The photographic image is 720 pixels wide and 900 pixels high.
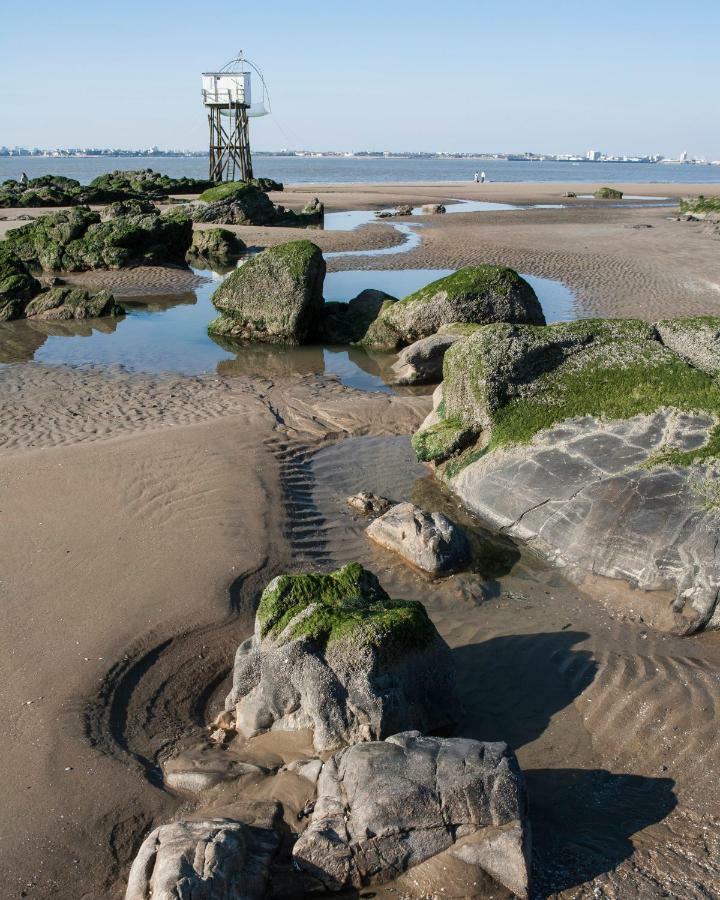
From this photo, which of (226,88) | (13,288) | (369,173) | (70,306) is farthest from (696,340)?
(369,173)

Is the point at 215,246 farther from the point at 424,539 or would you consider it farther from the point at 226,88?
the point at 226,88

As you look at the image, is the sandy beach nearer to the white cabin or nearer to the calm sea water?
the white cabin

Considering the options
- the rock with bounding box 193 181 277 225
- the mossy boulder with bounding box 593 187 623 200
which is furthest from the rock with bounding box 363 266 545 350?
the mossy boulder with bounding box 593 187 623 200

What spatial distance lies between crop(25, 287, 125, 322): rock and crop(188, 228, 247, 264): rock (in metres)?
8.12

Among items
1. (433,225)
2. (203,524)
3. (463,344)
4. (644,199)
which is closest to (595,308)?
(463,344)

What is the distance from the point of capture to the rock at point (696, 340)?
8.76 metres

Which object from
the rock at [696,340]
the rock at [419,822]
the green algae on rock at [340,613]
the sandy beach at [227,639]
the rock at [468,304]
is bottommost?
the sandy beach at [227,639]

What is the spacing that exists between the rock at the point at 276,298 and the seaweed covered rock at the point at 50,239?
10939 mm

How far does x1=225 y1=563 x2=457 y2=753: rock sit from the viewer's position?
509cm

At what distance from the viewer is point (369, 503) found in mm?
8859

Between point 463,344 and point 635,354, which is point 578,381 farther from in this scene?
point 463,344

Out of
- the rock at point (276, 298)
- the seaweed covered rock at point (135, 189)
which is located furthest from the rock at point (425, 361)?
the seaweed covered rock at point (135, 189)

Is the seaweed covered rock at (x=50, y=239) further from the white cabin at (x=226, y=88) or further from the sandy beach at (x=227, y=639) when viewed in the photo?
the white cabin at (x=226, y=88)

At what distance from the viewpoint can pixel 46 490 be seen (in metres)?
8.59
